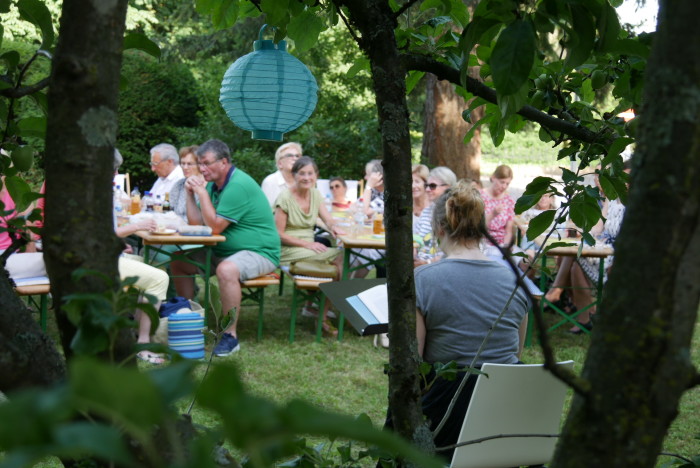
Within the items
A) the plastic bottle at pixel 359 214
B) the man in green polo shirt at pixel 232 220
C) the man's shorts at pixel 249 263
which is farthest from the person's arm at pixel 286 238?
the plastic bottle at pixel 359 214

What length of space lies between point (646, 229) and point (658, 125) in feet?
0.27

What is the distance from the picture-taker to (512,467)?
10.0 ft

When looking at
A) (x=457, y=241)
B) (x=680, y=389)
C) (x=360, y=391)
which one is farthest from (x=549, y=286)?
(x=680, y=389)

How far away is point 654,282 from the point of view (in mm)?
617

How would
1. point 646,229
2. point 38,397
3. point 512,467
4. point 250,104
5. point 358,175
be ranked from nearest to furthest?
point 38,397 → point 646,229 → point 512,467 → point 250,104 → point 358,175

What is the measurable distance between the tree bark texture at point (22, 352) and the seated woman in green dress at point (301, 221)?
6142 millimetres

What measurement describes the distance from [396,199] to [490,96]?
388 millimetres

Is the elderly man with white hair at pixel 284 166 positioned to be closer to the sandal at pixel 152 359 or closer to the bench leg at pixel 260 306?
the bench leg at pixel 260 306

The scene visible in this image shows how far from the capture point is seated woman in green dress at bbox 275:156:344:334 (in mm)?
7105

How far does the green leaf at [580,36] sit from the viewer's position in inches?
39.8

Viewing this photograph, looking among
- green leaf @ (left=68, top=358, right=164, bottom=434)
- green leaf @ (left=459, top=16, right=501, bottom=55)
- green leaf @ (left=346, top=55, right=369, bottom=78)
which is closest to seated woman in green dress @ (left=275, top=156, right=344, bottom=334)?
green leaf @ (left=346, top=55, right=369, bottom=78)

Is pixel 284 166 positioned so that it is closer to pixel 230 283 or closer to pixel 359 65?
pixel 230 283

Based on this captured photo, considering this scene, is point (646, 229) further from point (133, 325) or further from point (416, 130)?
point (416, 130)

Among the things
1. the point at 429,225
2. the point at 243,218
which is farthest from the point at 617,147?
the point at 429,225
